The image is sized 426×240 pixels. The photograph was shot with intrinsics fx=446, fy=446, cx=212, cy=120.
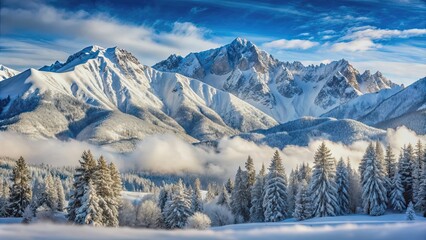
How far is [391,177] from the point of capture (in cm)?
5788

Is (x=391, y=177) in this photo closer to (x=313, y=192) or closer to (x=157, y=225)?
(x=313, y=192)

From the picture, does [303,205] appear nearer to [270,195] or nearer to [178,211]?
[270,195]

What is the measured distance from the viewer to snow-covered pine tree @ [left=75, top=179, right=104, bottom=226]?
36188 mm

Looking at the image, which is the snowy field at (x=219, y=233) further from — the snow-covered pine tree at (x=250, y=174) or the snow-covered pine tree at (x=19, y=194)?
the snow-covered pine tree at (x=250, y=174)

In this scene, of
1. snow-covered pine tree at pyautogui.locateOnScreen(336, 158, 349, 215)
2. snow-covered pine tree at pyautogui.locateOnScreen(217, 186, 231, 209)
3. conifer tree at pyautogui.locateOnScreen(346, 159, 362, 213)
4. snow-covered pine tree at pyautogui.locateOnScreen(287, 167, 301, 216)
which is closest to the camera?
→ snow-covered pine tree at pyautogui.locateOnScreen(336, 158, 349, 215)

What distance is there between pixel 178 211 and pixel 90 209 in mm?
22658

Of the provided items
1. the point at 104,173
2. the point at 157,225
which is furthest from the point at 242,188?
the point at 104,173

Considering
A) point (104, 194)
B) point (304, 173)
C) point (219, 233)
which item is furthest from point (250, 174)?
point (219, 233)

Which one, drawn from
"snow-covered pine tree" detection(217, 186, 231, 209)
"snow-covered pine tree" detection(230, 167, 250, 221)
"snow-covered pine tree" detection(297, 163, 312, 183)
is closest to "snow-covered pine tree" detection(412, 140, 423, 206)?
"snow-covered pine tree" detection(297, 163, 312, 183)

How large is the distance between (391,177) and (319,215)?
510 inches

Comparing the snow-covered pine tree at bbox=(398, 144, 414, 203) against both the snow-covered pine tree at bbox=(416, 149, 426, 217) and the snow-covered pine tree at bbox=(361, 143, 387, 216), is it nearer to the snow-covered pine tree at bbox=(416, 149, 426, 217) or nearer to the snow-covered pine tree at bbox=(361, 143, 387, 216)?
the snow-covered pine tree at bbox=(361, 143, 387, 216)

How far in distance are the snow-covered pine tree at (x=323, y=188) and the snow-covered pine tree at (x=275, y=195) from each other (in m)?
3.96

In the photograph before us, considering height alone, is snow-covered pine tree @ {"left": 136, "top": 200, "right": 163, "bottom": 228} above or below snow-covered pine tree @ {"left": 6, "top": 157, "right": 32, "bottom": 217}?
below

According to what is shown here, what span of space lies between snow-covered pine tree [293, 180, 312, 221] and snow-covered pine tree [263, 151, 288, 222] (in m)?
1.78
